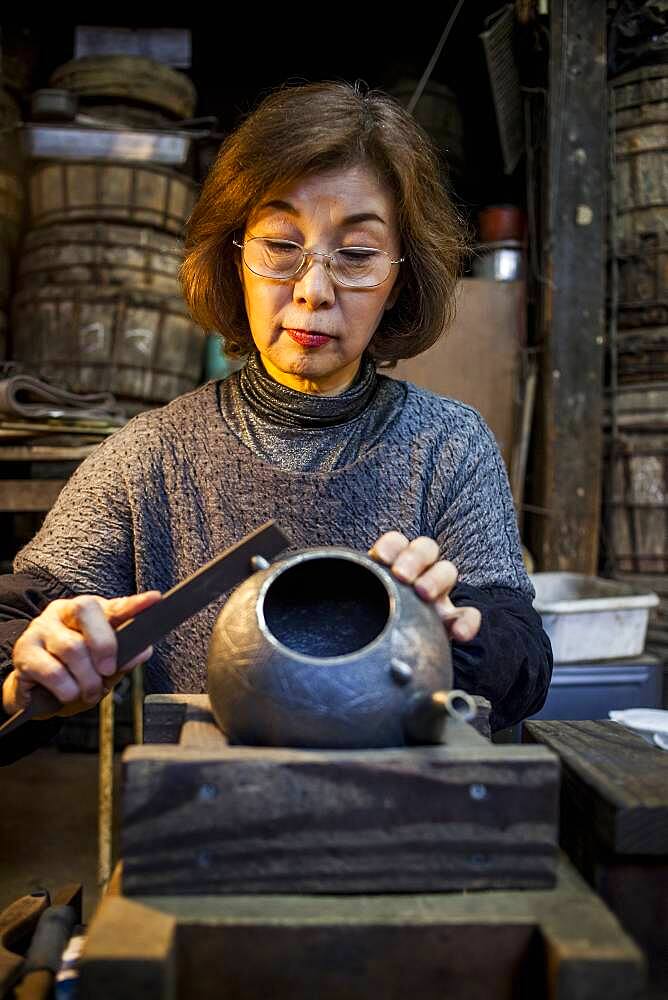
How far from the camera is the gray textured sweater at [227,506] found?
63.7 inches

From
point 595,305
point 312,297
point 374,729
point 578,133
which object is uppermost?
point 578,133

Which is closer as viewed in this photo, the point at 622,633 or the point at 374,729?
the point at 374,729

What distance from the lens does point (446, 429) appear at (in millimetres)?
1769

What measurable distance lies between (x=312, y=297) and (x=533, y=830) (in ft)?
2.95

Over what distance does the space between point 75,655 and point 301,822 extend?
352 mm

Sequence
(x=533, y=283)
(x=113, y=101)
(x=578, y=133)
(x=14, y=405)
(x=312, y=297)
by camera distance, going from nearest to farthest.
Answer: (x=312, y=297) → (x=14, y=405) → (x=578, y=133) → (x=533, y=283) → (x=113, y=101)

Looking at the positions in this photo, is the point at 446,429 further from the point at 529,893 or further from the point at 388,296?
the point at 529,893

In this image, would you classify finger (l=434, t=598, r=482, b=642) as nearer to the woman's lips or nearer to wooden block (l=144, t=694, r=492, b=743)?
wooden block (l=144, t=694, r=492, b=743)

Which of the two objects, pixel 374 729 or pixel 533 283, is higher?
pixel 533 283

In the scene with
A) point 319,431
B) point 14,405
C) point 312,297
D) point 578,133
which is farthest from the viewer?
point 578,133

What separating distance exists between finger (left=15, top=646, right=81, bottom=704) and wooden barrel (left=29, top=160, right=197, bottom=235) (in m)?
3.69

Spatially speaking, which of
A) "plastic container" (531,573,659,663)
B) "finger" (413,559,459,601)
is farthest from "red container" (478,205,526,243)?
"finger" (413,559,459,601)

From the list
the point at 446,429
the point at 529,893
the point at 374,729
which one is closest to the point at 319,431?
the point at 446,429

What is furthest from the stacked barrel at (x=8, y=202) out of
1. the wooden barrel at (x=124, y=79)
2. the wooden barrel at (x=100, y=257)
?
the wooden barrel at (x=124, y=79)
